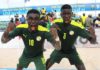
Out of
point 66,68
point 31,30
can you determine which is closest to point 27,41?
point 31,30

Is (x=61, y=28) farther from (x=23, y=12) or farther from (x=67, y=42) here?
(x=23, y=12)

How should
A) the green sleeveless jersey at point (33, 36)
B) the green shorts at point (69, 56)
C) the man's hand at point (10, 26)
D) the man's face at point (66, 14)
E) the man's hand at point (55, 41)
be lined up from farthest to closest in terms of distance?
the green shorts at point (69, 56), the man's face at point (66, 14), the green sleeveless jersey at point (33, 36), the man's hand at point (55, 41), the man's hand at point (10, 26)

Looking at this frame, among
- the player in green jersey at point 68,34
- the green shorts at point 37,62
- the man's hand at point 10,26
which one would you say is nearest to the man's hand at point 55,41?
the player in green jersey at point 68,34

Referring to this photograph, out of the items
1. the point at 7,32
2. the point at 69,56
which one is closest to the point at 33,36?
the point at 7,32

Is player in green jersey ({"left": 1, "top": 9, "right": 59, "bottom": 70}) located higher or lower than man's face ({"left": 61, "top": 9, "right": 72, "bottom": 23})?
lower

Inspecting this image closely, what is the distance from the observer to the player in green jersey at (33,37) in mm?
6137

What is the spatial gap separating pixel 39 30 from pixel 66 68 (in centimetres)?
372

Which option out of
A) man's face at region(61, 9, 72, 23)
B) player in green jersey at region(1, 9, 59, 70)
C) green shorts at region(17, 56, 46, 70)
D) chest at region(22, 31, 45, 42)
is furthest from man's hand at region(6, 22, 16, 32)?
man's face at region(61, 9, 72, 23)

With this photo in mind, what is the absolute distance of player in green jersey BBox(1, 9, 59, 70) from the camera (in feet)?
20.1

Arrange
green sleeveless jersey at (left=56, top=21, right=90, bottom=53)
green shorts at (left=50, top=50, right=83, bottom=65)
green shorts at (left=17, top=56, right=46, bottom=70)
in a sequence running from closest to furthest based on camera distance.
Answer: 1. green shorts at (left=17, top=56, right=46, bottom=70)
2. green sleeveless jersey at (left=56, top=21, right=90, bottom=53)
3. green shorts at (left=50, top=50, right=83, bottom=65)

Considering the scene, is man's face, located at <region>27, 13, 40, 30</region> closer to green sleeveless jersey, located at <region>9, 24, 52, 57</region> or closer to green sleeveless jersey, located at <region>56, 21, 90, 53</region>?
green sleeveless jersey, located at <region>9, 24, 52, 57</region>

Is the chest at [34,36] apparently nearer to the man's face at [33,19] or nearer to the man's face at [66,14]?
the man's face at [33,19]

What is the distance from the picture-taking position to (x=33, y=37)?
6.32m

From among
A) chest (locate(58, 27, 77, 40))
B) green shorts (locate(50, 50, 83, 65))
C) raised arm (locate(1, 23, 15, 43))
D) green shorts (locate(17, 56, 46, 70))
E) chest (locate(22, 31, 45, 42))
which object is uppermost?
raised arm (locate(1, 23, 15, 43))
